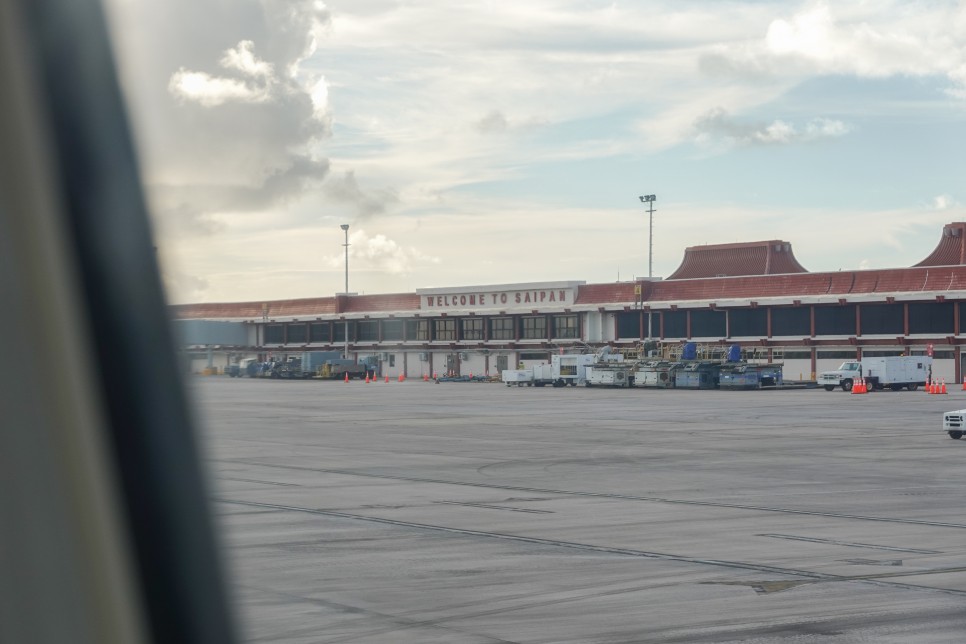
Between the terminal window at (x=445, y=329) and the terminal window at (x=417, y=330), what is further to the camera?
the terminal window at (x=417, y=330)

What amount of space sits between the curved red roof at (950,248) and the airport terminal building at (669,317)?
0.29 ft

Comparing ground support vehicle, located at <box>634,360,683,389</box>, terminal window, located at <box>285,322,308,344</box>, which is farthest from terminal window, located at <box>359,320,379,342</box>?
ground support vehicle, located at <box>634,360,683,389</box>

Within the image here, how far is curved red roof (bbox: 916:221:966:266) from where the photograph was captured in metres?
102

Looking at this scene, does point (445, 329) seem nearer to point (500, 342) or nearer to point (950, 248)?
point (500, 342)

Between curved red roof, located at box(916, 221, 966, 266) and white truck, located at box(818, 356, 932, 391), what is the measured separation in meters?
21.7

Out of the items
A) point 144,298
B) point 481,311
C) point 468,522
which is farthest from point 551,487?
point 481,311

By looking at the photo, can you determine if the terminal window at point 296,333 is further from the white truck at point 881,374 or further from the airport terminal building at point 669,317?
the white truck at point 881,374

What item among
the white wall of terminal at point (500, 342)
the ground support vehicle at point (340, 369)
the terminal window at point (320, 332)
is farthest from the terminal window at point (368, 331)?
the ground support vehicle at point (340, 369)

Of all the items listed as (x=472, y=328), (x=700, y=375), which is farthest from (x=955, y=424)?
(x=472, y=328)

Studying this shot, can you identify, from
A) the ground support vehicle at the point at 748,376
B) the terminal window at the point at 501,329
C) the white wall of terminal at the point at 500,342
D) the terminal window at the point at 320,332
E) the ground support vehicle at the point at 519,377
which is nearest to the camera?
the ground support vehicle at the point at 748,376

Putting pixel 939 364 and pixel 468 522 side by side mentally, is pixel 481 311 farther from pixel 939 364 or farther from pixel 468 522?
pixel 468 522

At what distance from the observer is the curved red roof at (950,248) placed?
334 feet

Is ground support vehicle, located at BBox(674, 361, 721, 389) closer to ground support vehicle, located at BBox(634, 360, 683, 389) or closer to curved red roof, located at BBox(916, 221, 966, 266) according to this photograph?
ground support vehicle, located at BBox(634, 360, 683, 389)

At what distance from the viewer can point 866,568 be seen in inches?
547
